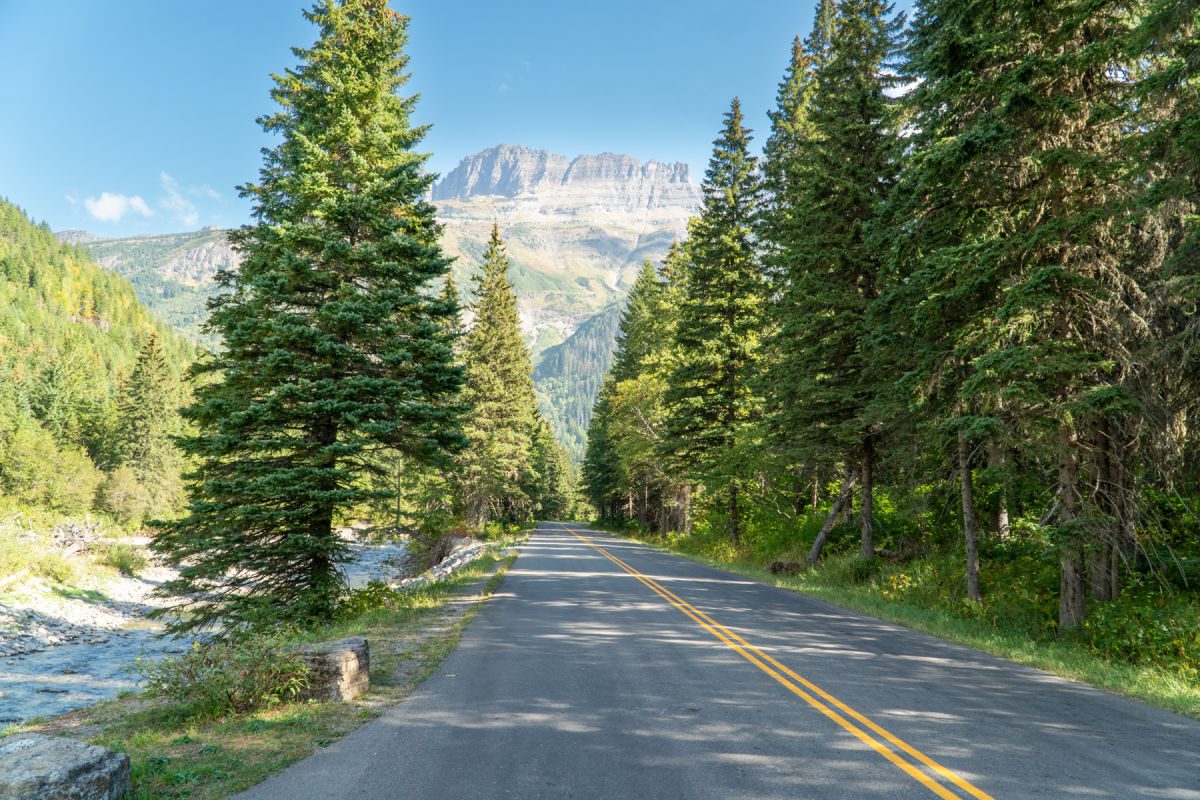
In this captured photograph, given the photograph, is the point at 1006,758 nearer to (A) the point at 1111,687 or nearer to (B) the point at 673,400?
(A) the point at 1111,687

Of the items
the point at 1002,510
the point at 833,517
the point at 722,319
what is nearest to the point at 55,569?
the point at 722,319

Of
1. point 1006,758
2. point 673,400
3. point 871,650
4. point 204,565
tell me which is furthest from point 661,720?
point 673,400

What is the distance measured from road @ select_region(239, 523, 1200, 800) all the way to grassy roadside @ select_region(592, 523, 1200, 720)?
1.39 ft

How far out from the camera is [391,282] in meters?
14.0

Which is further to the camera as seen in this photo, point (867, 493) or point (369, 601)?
point (867, 493)

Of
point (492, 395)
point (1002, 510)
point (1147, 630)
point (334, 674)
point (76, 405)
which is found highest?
point (76, 405)

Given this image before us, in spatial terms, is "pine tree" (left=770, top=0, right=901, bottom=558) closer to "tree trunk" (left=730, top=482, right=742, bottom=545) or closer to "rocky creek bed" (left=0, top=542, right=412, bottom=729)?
"tree trunk" (left=730, top=482, right=742, bottom=545)

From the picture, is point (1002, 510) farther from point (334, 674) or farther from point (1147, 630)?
point (334, 674)

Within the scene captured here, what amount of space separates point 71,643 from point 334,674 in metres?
19.3

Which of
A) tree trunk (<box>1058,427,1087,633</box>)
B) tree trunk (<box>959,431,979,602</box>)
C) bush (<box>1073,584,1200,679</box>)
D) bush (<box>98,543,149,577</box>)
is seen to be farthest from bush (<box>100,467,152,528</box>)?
bush (<box>1073,584,1200,679</box>)

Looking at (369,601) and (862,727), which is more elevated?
(862,727)

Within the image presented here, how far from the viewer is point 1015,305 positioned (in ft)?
31.7

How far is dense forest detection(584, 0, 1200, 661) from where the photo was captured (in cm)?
886

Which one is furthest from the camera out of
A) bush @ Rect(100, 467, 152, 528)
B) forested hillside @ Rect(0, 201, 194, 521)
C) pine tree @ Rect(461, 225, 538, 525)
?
bush @ Rect(100, 467, 152, 528)
